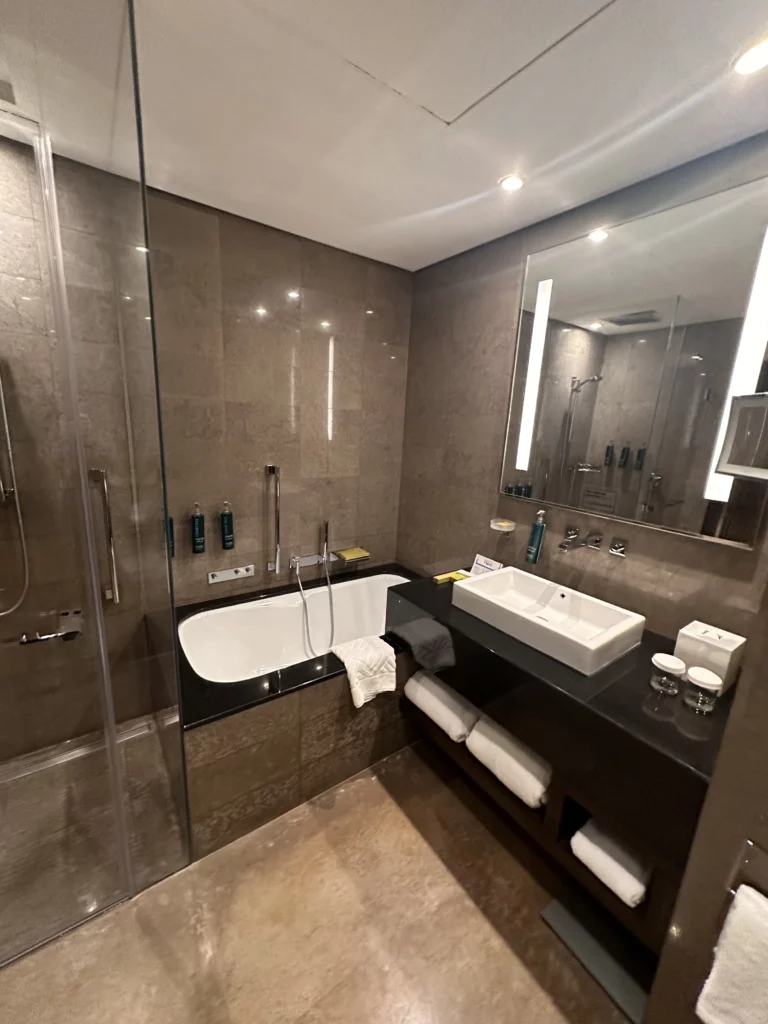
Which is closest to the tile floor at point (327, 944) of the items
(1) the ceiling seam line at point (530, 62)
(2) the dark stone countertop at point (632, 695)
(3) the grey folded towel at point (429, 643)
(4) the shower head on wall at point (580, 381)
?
(3) the grey folded towel at point (429, 643)

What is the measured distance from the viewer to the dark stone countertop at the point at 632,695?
1.07 meters

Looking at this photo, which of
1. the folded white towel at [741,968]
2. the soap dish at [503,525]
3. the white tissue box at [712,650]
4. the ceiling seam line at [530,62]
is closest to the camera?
the folded white towel at [741,968]

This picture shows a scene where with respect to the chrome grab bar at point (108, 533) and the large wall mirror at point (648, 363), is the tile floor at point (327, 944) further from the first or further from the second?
the large wall mirror at point (648, 363)

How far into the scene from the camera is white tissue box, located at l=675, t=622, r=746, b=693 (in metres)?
1.28

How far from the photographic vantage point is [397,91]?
119cm

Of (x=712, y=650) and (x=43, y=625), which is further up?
(x=712, y=650)

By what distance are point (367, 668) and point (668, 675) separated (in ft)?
3.57

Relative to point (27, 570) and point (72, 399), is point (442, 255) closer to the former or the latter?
point (72, 399)

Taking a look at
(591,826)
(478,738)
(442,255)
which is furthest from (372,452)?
(591,826)

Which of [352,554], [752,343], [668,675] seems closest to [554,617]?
[668,675]

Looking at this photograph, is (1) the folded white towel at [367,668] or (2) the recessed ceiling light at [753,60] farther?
(1) the folded white towel at [367,668]

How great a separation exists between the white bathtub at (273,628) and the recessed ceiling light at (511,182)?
2081 mm

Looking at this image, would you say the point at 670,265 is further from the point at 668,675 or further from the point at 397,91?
the point at 668,675

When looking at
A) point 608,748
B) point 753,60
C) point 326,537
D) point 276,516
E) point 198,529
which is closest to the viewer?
point 753,60
